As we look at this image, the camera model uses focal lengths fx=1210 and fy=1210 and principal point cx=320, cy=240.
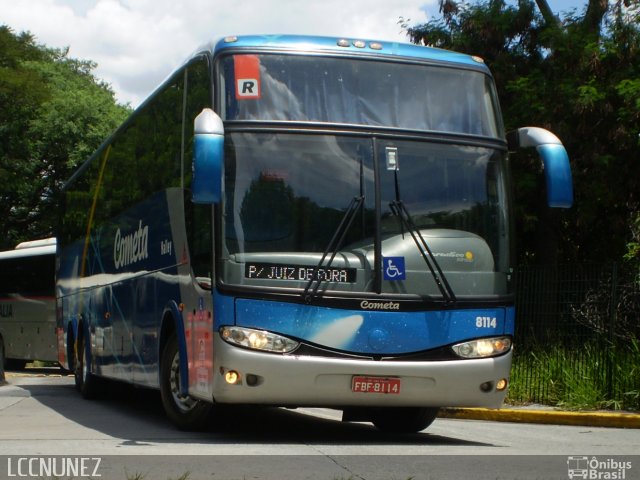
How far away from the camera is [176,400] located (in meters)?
12.0

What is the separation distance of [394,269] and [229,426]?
3.19 metres

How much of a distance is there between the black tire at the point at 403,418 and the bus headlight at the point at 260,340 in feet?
8.52

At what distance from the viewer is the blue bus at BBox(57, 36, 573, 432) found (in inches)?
403

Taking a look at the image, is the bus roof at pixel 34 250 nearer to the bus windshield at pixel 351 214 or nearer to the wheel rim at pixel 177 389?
the wheel rim at pixel 177 389

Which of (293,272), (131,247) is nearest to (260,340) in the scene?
(293,272)

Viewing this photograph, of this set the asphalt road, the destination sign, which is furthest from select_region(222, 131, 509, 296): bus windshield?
the asphalt road

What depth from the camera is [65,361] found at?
68.0 ft

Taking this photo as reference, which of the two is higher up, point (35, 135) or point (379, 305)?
point (35, 135)

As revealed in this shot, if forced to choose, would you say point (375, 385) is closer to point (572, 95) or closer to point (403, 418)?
point (403, 418)

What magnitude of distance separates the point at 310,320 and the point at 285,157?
1.45 meters

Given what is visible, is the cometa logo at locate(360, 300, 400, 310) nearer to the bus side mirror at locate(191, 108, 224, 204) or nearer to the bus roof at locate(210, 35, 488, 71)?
the bus side mirror at locate(191, 108, 224, 204)

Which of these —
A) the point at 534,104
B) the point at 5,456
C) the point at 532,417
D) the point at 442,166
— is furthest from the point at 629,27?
the point at 5,456

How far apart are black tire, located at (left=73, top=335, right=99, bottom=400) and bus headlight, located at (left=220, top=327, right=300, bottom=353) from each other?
8.24m

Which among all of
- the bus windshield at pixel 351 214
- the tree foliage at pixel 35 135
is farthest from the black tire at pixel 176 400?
the tree foliage at pixel 35 135
